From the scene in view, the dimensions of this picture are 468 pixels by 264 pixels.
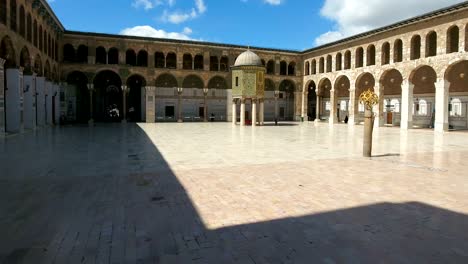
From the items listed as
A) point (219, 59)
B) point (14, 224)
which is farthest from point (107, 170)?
point (219, 59)

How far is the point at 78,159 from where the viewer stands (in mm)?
10203

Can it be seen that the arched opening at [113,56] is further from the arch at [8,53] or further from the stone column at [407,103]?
the stone column at [407,103]

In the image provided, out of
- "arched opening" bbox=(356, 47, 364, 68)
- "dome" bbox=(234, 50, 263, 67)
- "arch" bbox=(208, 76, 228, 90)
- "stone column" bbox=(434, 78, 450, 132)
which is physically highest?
"arched opening" bbox=(356, 47, 364, 68)

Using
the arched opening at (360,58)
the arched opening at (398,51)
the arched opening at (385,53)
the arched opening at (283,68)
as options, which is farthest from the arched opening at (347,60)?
the arched opening at (283,68)

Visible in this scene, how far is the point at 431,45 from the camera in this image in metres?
26.0

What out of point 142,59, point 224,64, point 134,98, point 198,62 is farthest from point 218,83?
point 134,98

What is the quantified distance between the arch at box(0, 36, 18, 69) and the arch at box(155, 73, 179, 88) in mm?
18277

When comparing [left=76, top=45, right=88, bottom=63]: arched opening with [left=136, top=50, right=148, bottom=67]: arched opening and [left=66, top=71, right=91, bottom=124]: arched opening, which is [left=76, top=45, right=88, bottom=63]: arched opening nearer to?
[left=66, top=71, right=91, bottom=124]: arched opening

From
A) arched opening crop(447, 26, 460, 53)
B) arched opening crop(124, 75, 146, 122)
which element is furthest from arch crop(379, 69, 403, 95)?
arched opening crop(124, 75, 146, 122)

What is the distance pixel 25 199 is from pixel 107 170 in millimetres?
2749

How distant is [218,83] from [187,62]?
175 inches

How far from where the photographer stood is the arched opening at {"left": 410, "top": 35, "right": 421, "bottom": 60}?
2623 centimetres

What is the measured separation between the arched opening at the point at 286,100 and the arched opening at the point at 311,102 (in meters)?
2.69

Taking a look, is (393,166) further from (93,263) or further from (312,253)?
(93,263)
